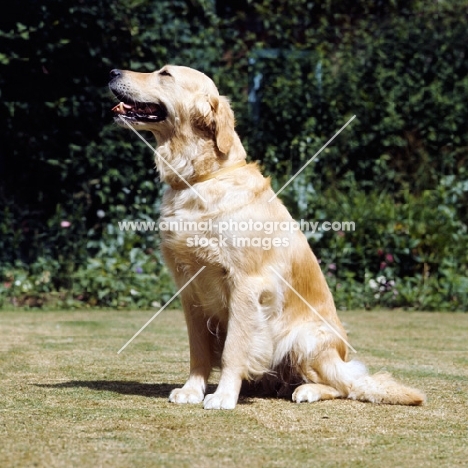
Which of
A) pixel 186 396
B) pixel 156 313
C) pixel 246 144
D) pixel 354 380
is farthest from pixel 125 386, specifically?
pixel 246 144

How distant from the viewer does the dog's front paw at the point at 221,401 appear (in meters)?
3.91

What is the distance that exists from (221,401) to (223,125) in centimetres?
136

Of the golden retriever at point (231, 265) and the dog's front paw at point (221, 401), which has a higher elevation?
the golden retriever at point (231, 265)

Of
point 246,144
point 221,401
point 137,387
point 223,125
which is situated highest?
point 223,125

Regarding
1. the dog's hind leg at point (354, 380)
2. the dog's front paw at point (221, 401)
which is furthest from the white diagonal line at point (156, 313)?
the dog's hind leg at point (354, 380)

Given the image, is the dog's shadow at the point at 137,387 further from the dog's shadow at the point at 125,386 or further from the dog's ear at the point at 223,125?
the dog's ear at the point at 223,125

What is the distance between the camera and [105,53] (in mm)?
8844

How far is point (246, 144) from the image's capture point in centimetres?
924

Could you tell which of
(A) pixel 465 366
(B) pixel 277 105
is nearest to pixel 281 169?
(B) pixel 277 105

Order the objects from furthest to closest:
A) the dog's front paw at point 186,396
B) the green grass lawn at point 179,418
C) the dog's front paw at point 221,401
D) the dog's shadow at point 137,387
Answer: the dog's shadow at point 137,387 < the dog's front paw at point 186,396 < the dog's front paw at point 221,401 < the green grass lawn at point 179,418

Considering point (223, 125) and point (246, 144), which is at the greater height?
point (223, 125)

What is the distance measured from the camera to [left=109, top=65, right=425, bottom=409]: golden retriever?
13.5 ft

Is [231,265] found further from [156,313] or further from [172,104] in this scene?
[156,313]

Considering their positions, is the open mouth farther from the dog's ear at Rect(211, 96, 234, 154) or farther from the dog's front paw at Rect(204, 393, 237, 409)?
the dog's front paw at Rect(204, 393, 237, 409)
